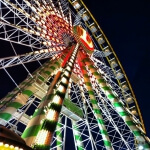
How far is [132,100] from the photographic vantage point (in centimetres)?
1485

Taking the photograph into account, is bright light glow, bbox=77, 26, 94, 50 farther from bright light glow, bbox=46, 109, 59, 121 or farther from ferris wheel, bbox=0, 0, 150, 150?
bright light glow, bbox=46, 109, 59, 121

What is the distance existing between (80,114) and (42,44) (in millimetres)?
4523

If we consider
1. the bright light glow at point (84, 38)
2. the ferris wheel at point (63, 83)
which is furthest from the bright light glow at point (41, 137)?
the bright light glow at point (84, 38)

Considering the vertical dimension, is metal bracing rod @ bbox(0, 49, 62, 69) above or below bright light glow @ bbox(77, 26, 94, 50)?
above

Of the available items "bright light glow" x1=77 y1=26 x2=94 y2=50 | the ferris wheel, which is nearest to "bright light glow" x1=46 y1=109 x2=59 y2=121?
the ferris wheel

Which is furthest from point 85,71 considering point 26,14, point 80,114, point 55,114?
point 55,114

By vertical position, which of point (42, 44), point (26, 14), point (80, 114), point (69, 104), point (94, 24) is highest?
point (26, 14)

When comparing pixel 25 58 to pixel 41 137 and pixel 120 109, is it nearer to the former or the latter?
pixel 120 109

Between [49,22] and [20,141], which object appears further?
[49,22]

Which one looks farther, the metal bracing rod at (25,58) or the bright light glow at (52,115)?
the metal bracing rod at (25,58)

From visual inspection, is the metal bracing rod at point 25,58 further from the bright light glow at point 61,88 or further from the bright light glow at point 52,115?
the bright light glow at point 52,115

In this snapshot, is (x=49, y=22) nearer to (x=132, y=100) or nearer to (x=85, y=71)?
(x=85, y=71)

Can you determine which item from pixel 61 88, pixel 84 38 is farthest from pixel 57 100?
pixel 84 38

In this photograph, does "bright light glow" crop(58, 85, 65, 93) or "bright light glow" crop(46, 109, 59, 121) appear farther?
"bright light glow" crop(58, 85, 65, 93)
